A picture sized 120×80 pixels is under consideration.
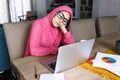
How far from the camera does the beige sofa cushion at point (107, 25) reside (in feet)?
6.70

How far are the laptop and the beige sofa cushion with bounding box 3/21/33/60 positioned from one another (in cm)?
35

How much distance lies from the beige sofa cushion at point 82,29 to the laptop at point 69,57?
73 cm

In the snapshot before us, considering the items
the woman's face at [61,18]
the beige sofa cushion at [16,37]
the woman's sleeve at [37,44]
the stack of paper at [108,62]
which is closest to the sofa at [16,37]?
the beige sofa cushion at [16,37]

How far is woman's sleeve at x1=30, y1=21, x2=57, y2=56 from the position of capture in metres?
1.18

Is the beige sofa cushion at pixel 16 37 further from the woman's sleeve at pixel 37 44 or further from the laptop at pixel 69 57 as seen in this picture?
the laptop at pixel 69 57

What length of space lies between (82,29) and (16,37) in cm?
86

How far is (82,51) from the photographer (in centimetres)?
97

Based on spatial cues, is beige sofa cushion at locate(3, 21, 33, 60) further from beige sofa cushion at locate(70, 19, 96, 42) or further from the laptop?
beige sofa cushion at locate(70, 19, 96, 42)

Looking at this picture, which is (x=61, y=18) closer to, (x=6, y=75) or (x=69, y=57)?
(x=69, y=57)

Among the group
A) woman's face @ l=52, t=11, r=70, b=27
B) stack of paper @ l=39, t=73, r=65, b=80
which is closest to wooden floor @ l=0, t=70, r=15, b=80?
woman's face @ l=52, t=11, r=70, b=27

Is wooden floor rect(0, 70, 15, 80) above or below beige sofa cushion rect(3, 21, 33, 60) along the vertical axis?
below

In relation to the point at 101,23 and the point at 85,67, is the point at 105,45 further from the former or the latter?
the point at 101,23

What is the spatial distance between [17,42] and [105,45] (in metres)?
0.83

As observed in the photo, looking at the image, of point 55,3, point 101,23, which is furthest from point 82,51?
point 55,3
